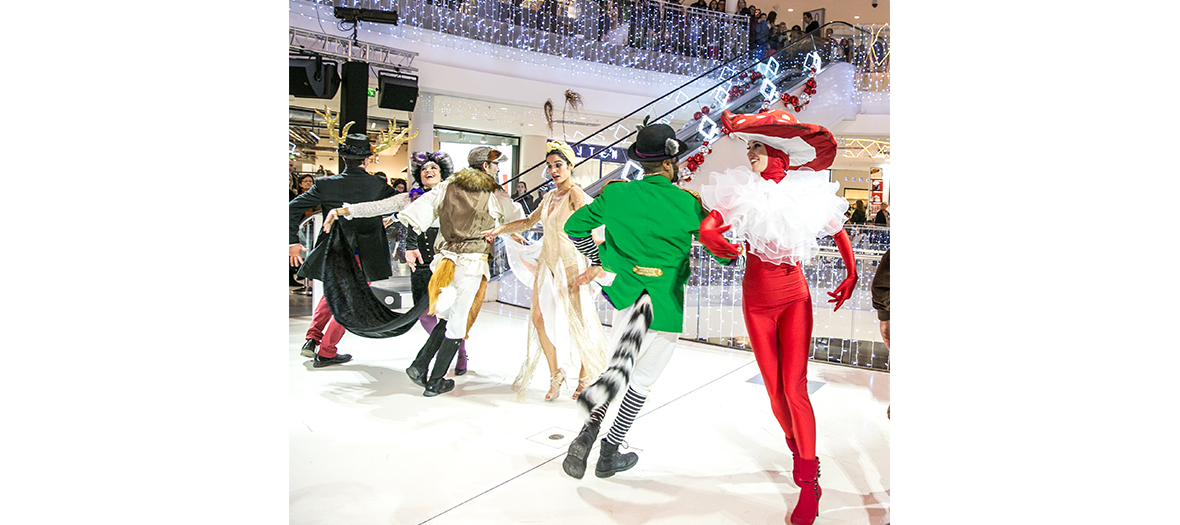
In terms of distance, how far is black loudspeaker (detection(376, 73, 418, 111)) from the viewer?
9906 millimetres

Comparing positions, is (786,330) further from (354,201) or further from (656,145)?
(354,201)

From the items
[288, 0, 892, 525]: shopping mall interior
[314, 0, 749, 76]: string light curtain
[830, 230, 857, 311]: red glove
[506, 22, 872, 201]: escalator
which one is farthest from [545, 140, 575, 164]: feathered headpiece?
[314, 0, 749, 76]: string light curtain

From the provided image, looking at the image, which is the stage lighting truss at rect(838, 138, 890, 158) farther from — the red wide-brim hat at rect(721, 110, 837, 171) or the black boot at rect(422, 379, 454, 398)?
the red wide-brim hat at rect(721, 110, 837, 171)

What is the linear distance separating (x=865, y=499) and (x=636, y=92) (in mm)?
11879

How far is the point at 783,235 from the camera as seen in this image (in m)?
2.28

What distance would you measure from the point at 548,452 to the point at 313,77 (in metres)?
7.36

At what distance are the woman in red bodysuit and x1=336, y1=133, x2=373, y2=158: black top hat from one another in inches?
102

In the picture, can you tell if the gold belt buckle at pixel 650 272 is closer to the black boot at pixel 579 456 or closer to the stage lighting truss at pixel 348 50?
the black boot at pixel 579 456

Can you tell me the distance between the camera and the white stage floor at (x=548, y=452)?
2520 mm

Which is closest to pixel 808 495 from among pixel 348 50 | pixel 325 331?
pixel 325 331

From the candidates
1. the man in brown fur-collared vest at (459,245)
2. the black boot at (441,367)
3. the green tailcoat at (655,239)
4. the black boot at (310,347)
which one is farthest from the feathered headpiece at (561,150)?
the black boot at (310,347)
